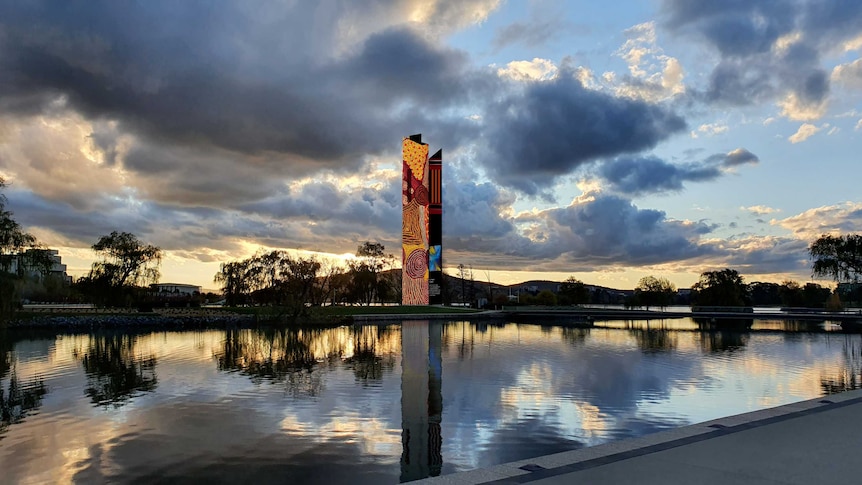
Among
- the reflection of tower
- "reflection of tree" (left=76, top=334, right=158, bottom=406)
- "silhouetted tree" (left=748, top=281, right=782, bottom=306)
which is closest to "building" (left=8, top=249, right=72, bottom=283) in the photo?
"reflection of tree" (left=76, top=334, right=158, bottom=406)

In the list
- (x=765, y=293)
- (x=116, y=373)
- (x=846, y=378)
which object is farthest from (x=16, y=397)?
(x=765, y=293)

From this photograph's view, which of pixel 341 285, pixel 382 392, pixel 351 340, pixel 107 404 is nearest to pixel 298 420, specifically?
pixel 382 392

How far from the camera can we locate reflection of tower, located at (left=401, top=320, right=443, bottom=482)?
712cm

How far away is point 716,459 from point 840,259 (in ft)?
177

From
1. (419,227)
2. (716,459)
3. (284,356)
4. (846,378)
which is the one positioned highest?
(419,227)

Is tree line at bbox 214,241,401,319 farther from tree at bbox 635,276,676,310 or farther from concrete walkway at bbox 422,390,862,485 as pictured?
concrete walkway at bbox 422,390,862,485

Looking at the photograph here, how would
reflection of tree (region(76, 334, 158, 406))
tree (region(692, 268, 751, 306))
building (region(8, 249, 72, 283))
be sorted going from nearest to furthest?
1. reflection of tree (region(76, 334, 158, 406))
2. building (region(8, 249, 72, 283))
3. tree (region(692, 268, 751, 306))

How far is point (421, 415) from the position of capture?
997 centimetres

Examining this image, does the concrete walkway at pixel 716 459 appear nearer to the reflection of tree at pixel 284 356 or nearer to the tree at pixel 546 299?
the reflection of tree at pixel 284 356

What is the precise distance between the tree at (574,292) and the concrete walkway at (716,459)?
80.2 m

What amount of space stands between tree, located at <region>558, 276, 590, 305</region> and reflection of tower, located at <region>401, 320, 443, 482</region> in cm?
7040

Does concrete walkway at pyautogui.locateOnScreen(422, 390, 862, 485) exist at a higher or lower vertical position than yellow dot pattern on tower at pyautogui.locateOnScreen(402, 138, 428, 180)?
lower

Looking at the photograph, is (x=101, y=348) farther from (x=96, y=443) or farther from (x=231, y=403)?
(x=96, y=443)

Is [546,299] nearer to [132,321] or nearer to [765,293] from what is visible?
[132,321]
